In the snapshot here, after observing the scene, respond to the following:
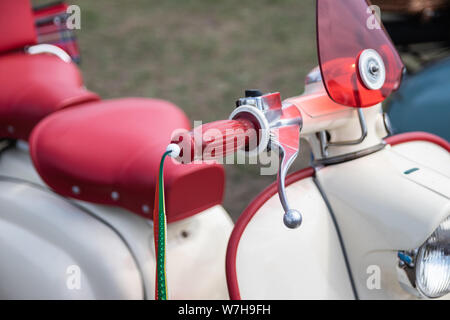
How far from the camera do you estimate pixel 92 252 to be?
1.08 meters

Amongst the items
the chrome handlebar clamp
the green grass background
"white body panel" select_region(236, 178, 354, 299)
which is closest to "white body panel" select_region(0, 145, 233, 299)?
"white body panel" select_region(236, 178, 354, 299)

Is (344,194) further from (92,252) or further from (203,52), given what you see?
(203,52)

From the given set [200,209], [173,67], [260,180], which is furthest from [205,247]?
[173,67]

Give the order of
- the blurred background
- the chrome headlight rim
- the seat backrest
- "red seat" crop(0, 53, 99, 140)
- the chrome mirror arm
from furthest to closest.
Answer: the blurred background < the seat backrest < "red seat" crop(0, 53, 99, 140) < the chrome headlight rim < the chrome mirror arm

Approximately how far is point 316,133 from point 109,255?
486 mm

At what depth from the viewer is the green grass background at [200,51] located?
3267 millimetres

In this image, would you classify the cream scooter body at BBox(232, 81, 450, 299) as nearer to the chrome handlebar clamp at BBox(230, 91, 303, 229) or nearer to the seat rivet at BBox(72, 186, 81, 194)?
the chrome handlebar clamp at BBox(230, 91, 303, 229)

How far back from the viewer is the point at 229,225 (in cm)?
123

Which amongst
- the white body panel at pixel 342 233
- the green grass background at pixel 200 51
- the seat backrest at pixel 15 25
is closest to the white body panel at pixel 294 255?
the white body panel at pixel 342 233

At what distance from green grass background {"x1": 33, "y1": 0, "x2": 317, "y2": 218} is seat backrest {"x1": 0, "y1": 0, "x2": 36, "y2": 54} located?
1394 millimetres

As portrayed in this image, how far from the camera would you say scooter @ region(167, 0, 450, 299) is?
78 cm

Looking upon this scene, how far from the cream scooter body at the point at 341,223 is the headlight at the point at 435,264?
22mm

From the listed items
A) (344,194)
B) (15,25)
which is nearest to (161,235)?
(344,194)
